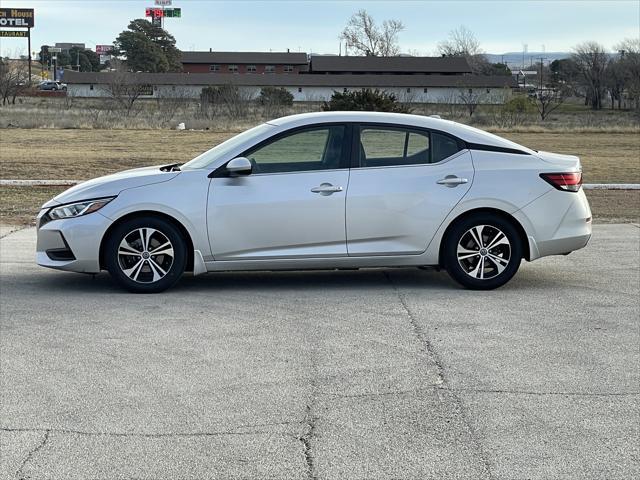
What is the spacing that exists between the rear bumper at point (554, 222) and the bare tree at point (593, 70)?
8693 centimetres

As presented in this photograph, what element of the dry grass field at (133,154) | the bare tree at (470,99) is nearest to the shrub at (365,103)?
the dry grass field at (133,154)

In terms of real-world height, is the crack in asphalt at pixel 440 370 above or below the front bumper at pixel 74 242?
below

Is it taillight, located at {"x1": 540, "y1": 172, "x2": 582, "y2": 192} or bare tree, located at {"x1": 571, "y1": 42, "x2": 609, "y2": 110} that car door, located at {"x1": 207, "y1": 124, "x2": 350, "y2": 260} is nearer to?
taillight, located at {"x1": 540, "y1": 172, "x2": 582, "y2": 192}

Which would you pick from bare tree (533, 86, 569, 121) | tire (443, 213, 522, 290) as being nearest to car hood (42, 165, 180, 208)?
tire (443, 213, 522, 290)

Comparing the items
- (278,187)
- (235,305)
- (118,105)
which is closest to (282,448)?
(235,305)

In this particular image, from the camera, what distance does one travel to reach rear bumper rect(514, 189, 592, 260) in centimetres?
909

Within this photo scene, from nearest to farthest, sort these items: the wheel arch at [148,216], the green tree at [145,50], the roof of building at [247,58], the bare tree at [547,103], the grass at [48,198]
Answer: the wheel arch at [148,216] → the grass at [48,198] → the bare tree at [547,103] → the roof of building at [247,58] → the green tree at [145,50]

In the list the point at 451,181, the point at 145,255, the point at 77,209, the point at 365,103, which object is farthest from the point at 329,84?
the point at 145,255

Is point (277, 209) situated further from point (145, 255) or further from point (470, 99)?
point (470, 99)

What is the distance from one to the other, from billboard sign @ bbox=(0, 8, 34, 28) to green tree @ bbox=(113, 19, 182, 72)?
14.5 meters

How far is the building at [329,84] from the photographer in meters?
86.4

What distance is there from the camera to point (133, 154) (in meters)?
28.2

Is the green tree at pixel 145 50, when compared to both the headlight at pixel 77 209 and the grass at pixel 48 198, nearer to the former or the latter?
the grass at pixel 48 198

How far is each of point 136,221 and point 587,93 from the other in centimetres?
9346
